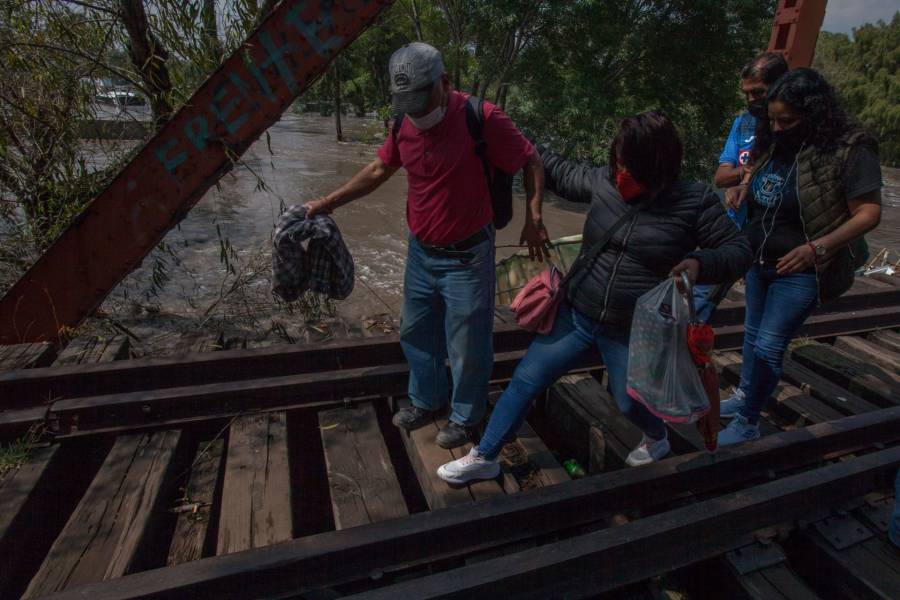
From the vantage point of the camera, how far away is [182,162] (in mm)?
3090

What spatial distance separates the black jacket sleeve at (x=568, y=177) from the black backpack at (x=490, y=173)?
203 mm

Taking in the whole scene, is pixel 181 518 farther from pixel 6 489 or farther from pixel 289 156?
pixel 289 156

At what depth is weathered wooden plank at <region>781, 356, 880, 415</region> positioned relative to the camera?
361 centimetres

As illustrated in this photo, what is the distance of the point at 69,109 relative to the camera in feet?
14.0

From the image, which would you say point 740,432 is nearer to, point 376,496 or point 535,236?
point 535,236

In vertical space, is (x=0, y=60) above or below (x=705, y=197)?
above

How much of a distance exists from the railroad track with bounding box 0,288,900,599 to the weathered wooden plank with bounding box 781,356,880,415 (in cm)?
2

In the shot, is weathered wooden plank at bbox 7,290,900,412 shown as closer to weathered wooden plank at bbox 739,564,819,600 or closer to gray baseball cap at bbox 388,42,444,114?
gray baseball cap at bbox 388,42,444,114

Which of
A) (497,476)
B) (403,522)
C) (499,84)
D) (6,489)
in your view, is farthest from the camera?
(499,84)

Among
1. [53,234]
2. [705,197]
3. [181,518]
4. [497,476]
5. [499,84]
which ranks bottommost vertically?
[181,518]

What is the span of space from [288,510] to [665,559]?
1621mm

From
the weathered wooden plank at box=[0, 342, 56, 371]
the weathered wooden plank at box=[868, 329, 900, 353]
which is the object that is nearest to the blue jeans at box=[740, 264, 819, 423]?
the weathered wooden plank at box=[868, 329, 900, 353]

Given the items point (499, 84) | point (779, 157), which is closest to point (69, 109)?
point (779, 157)

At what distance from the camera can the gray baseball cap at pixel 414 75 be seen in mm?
2334
